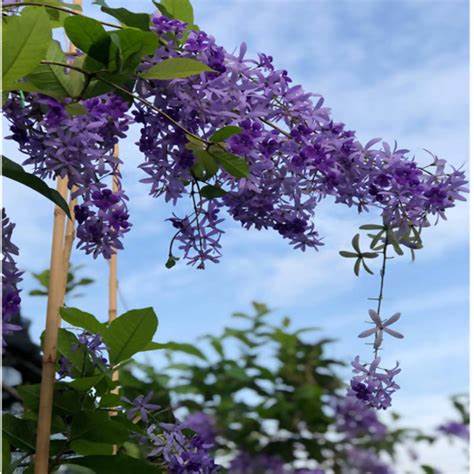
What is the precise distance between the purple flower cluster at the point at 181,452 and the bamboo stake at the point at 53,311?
0.19 m

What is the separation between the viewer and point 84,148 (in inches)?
42.7

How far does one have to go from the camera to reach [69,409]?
1297mm

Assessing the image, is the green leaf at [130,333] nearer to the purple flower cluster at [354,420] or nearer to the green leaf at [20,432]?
the green leaf at [20,432]

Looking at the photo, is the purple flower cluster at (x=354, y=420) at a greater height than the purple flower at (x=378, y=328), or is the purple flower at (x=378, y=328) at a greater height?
the purple flower cluster at (x=354, y=420)

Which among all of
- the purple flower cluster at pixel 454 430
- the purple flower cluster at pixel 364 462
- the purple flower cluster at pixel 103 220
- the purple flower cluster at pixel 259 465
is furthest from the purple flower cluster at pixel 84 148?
the purple flower cluster at pixel 454 430

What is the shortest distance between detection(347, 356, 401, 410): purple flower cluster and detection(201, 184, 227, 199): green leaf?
1.11ft

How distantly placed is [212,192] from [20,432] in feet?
1.54

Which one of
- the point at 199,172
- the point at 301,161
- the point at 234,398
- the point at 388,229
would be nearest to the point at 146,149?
the point at 199,172

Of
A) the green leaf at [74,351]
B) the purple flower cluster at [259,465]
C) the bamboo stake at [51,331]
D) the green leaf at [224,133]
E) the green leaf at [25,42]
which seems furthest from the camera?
the purple flower cluster at [259,465]

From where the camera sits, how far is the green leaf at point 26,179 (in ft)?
3.67

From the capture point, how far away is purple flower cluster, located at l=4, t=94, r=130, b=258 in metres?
1.07

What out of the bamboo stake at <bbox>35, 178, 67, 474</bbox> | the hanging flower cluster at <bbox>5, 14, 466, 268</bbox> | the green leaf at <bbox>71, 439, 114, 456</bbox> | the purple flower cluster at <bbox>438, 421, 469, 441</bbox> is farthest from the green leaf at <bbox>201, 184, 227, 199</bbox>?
the purple flower cluster at <bbox>438, 421, 469, 441</bbox>

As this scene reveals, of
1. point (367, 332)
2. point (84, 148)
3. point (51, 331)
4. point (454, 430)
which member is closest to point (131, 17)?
point (84, 148)

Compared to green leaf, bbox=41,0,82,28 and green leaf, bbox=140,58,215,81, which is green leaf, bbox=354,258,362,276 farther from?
green leaf, bbox=41,0,82,28
